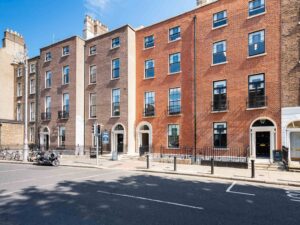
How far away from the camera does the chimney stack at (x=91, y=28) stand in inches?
1053

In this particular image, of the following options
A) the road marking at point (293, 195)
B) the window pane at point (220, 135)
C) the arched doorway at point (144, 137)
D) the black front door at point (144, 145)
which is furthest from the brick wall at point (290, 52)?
the black front door at point (144, 145)

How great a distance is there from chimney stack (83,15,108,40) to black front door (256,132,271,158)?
22.7 m

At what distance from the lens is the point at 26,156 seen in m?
19.6

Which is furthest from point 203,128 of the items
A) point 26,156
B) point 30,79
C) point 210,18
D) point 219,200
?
point 30,79

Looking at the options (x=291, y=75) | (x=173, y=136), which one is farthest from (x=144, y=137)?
(x=291, y=75)

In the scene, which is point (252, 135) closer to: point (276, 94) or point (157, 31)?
point (276, 94)

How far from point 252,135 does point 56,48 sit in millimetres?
25544

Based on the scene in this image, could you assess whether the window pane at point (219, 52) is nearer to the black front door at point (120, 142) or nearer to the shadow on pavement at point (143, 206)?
the black front door at point (120, 142)

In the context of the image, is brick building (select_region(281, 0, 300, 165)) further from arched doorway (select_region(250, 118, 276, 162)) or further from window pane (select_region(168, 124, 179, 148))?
window pane (select_region(168, 124, 179, 148))

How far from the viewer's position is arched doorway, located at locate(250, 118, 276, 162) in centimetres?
1589

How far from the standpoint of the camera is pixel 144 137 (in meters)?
22.8

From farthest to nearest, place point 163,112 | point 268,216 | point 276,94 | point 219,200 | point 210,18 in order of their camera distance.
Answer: point 163,112 → point 210,18 → point 276,94 → point 219,200 → point 268,216

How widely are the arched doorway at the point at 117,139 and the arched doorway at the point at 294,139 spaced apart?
590 inches

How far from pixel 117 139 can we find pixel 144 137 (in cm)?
299
